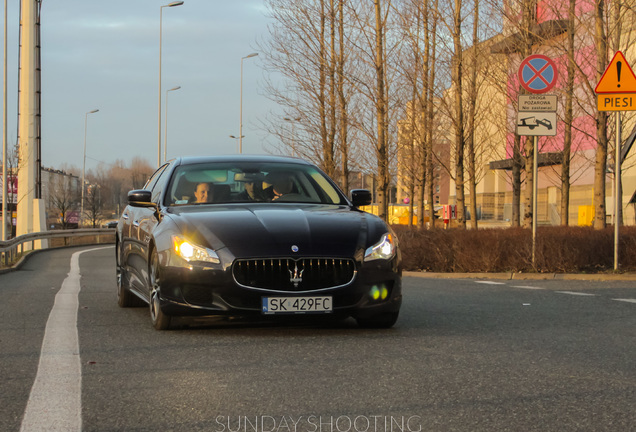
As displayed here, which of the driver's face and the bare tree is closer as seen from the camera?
the driver's face

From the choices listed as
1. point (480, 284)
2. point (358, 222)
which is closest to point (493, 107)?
point (480, 284)

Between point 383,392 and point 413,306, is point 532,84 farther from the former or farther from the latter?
point 383,392

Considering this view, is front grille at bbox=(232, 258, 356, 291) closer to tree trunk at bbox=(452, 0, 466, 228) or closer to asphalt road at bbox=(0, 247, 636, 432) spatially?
asphalt road at bbox=(0, 247, 636, 432)

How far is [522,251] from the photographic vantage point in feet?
46.1

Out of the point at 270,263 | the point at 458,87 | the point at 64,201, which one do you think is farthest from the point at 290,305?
the point at 64,201

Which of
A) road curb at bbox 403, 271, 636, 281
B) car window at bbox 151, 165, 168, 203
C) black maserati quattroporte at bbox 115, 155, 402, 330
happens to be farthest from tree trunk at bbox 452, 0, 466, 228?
black maserati quattroporte at bbox 115, 155, 402, 330

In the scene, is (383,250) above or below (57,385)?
above

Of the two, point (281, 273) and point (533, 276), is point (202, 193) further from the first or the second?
point (533, 276)

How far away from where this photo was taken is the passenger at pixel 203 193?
7930 mm

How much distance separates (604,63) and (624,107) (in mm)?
3372

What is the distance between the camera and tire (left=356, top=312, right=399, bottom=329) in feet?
23.3

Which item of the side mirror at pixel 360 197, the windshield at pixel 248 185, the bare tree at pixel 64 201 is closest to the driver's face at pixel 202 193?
the windshield at pixel 248 185

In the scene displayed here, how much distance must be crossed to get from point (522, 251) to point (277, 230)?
8034 mm

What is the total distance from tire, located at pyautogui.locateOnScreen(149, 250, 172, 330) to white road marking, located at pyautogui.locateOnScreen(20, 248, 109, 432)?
622 mm
